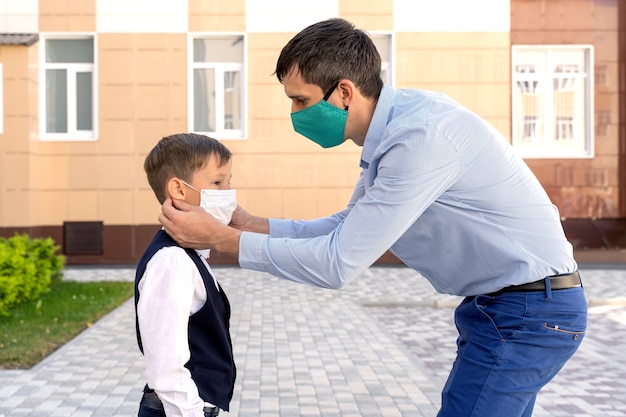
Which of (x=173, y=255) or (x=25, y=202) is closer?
(x=173, y=255)

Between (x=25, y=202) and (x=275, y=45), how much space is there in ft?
20.4

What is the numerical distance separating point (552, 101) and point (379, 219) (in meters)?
16.5

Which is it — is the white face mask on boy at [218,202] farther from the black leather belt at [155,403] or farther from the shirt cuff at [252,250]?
the black leather belt at [155,403]

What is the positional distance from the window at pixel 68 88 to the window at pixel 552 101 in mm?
9382

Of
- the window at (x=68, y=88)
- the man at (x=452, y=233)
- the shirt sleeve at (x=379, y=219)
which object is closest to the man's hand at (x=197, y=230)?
the man at (x=452, y=233)

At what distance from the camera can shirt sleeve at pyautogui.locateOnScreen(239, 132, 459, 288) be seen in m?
2.54

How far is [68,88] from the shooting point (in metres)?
17.6

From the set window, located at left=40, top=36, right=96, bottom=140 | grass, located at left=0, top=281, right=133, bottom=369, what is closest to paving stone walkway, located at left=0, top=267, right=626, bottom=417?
grass, located at left=0, top=281, right=133, bottom=369

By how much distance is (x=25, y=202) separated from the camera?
54.6 feet

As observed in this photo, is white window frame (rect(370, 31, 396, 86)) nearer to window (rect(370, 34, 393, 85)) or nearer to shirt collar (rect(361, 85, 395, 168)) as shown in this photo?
window (rect(370, 34, 393, 85))

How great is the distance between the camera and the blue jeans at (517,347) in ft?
8.71

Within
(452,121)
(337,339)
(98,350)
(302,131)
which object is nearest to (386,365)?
(337,339)

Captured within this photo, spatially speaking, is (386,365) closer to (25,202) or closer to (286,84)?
(286,84)

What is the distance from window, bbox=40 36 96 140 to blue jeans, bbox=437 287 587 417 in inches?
620
